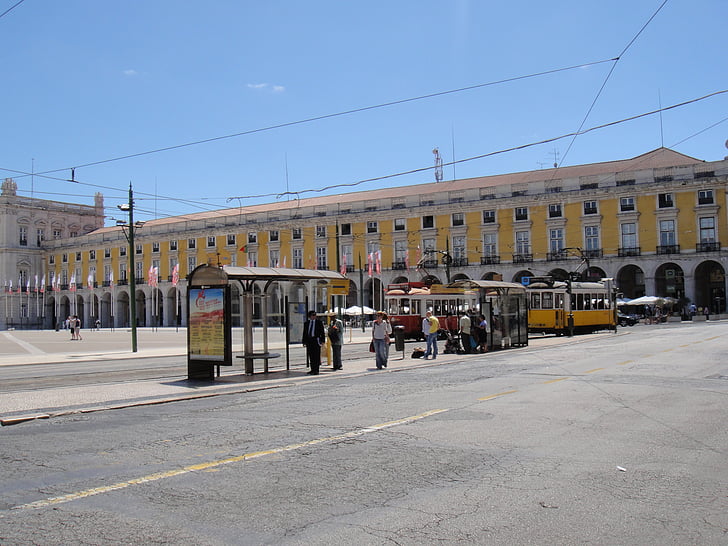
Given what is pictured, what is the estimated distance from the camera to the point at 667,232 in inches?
2425

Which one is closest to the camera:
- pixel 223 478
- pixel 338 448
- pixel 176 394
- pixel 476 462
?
pixel 223 478

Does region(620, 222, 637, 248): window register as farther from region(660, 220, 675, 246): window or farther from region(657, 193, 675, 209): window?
region(657, 193, 675, 209): window

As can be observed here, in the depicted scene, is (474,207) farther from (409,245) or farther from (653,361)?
(653,361)

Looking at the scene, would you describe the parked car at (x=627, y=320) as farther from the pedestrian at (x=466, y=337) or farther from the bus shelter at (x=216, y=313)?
the bus shelter at (x=216, y=313)

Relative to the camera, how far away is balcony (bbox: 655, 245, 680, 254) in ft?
199

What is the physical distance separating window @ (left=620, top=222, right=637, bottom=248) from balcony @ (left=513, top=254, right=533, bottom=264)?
8.65 meters

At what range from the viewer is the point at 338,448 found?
26.4ft

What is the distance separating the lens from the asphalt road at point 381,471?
5.17m

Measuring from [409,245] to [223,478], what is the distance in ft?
220

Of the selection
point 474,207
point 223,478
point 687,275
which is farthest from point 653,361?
point 474,207

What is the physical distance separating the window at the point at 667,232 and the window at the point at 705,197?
2.84 m

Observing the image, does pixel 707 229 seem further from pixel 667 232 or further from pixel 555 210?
pixel 555 210

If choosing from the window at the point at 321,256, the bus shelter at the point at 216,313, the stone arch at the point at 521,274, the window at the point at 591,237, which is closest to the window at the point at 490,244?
the stone arch at the point at 521,274

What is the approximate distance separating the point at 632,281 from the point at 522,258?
10.5 metres
